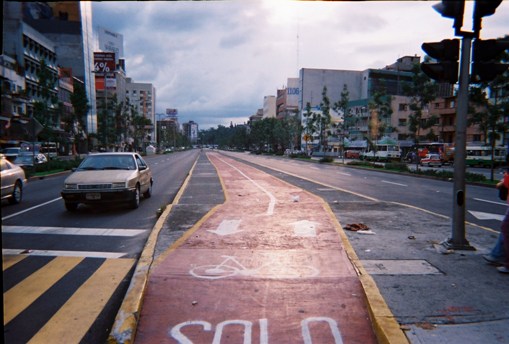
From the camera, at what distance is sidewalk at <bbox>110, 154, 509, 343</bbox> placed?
376 centimetres

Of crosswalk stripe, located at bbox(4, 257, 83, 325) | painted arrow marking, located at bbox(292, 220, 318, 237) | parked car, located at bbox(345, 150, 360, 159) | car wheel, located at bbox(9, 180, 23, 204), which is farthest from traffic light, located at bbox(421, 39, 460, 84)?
parked car, located at bbox(345, 150, 360, 159)

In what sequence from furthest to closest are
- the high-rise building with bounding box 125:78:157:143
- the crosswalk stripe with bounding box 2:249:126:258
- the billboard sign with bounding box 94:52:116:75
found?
the high-rise building with bounding box 125:78:157:143 < the crosswalk stripe with bounding box 2:249:126:258 < the billboard sign with bounding box 94:52:116:75

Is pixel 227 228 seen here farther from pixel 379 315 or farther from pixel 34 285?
pixel 379 315

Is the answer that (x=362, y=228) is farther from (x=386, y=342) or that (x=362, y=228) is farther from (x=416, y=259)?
(x=386, y=342)

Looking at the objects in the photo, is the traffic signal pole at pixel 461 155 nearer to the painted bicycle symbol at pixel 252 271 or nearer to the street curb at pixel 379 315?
the street curb at pixel 379 315

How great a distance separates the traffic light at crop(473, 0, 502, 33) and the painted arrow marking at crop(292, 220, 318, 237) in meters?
4.14

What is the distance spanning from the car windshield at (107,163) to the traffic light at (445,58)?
8.67 m

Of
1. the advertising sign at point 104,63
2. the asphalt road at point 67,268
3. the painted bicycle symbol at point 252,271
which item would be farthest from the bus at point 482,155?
the advertising sign at point 104,63

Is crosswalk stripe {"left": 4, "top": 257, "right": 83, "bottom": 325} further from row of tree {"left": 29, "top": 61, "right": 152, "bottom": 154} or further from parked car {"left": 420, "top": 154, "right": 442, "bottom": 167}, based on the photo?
parked car {"left": 420, "top": 154, "right": 442, "bottom": 167}

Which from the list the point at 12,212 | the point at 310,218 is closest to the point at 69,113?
the point at 12,212

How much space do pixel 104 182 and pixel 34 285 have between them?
17.4ft

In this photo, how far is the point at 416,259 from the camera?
18.8 ft

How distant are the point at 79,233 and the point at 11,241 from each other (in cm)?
119

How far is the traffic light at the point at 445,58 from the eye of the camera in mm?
5902
